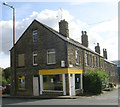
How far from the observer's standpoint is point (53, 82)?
21.6m

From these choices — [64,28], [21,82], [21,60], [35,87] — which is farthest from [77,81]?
[21,60]

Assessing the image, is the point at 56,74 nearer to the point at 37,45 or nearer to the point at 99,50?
the point at 37,45

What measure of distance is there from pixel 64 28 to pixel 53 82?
24.3ft

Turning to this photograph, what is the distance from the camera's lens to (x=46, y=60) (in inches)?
880

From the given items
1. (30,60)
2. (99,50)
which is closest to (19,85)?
(30,60)

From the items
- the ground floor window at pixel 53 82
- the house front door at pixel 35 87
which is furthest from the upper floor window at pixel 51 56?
the house front door at pixel 35 87

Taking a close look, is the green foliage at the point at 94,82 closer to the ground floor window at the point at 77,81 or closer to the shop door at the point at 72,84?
the ground floor window at the point at 77,81

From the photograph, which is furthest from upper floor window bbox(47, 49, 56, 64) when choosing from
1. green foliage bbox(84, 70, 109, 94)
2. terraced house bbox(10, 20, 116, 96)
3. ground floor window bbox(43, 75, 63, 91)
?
green foliage bbox(84, 70, 109, 94)

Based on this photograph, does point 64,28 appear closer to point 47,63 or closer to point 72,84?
point 47,63

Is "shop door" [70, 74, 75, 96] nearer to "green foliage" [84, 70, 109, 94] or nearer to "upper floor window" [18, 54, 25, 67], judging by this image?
"green foliage" [84, 70, 109, 94]

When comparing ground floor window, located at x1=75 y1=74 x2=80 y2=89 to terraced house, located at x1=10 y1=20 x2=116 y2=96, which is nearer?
terraced house, located at x1=10 y1=20 x2=116 y2=96

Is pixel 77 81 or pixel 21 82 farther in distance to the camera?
pixel 21 82

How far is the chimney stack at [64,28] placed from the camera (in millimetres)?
24075

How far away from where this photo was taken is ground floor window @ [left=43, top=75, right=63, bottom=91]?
21006 mm
